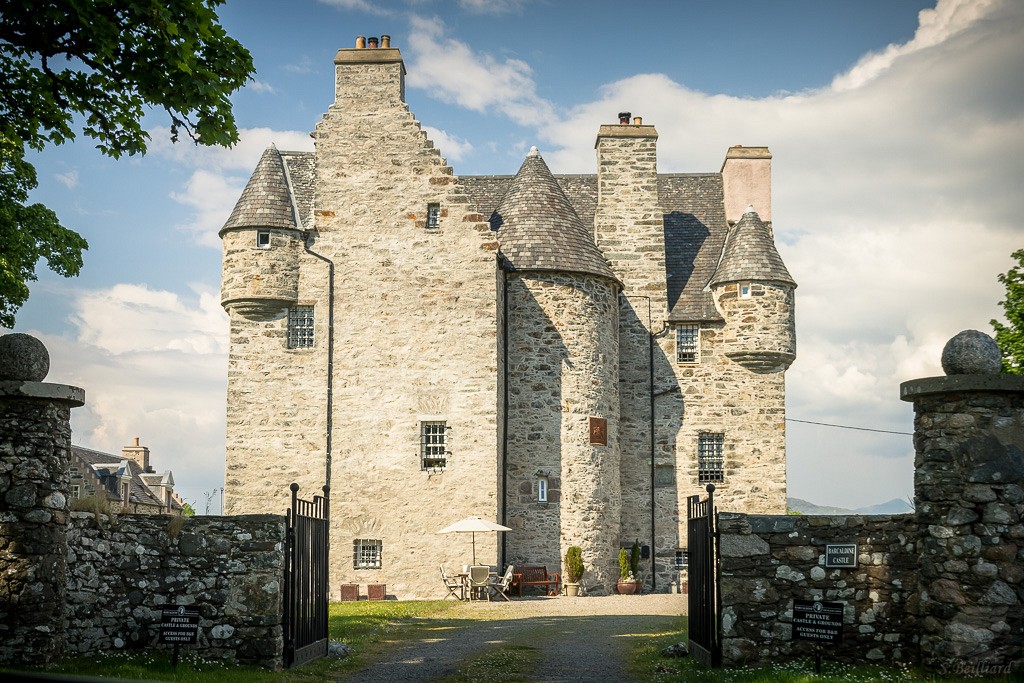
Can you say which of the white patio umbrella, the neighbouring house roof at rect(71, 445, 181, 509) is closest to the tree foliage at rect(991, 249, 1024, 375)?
the white patio umbrella

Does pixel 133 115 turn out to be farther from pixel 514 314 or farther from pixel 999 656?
pixel 514 314

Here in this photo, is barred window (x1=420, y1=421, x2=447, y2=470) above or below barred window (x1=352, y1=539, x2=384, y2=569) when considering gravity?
above

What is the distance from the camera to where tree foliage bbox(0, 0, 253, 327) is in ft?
40.2

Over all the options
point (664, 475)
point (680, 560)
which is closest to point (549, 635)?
point (680, 560)

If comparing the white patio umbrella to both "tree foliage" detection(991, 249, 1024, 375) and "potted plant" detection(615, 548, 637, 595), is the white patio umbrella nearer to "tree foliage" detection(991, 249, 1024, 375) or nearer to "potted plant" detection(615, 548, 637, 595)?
"potted plant" detection(615, 548, 637, 595)

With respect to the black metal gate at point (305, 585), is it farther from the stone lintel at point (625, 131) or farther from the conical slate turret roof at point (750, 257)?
the stone lintel at point (625, 131)

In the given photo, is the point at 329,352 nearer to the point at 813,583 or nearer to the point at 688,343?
the point at 688,343

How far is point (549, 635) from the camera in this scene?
18.5m

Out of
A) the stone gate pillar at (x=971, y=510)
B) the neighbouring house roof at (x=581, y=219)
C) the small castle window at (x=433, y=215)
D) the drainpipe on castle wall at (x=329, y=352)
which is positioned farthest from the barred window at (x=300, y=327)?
the stone gate pillar at (x=971, y=510)

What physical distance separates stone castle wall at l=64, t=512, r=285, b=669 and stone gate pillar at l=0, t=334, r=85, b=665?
963 millimetres

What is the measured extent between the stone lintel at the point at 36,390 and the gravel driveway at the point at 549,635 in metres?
4.91

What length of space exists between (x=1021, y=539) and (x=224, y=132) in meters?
10.4

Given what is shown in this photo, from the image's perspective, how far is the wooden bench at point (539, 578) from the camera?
2817 cm

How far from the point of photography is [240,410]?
94.6 ft
